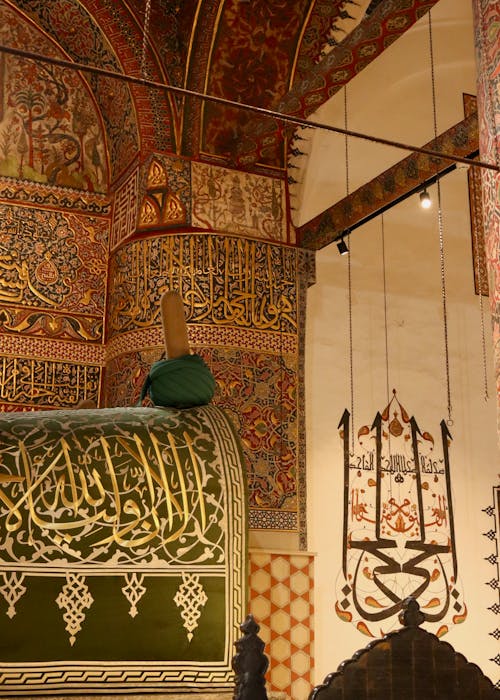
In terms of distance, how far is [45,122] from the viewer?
28.0 ft

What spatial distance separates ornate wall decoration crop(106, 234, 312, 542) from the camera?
7.67 m

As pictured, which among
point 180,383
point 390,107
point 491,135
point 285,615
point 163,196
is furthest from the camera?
point 390,107

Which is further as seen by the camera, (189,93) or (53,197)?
(53,197)

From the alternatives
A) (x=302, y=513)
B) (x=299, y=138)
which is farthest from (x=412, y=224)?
(x=302, y=513)

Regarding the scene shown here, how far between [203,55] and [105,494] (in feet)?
20.8

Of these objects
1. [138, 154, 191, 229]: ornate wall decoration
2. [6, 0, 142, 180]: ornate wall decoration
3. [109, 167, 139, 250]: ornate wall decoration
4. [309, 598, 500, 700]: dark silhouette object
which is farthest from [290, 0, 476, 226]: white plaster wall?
[309, 598, 500, 700]: dark silhouette object

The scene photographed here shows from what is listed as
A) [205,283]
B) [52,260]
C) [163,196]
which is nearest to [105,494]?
[205,283]

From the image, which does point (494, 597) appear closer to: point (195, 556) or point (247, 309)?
point (247, 309)

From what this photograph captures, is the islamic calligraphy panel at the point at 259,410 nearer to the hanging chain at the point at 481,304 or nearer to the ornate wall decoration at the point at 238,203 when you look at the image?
the ornate wall decoration at the point at 238,203

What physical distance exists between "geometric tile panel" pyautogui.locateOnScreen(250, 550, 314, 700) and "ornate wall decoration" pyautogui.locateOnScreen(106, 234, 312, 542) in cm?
A: 31

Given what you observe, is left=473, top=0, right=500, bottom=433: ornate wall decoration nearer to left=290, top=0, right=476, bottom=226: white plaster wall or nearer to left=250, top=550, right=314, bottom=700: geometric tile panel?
left=250, top=550, right=314, bottom=700: geometric tile panel

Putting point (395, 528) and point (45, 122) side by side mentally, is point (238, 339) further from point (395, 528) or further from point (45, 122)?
point (45, 122)

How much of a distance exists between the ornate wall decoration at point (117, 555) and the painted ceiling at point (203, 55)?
576 cm

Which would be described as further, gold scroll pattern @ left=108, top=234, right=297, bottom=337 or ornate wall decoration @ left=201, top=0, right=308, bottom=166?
ornate wall decoration @ left=201, top=0, right=308, bottom=166
